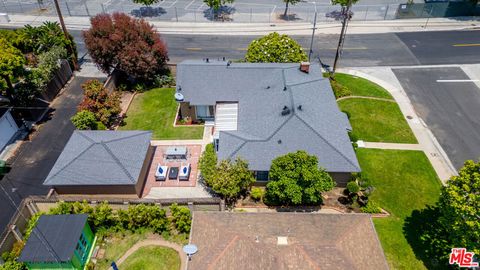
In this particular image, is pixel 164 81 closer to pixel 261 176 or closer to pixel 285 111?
pixel 285 111

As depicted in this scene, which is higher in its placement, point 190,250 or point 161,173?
point 190,250

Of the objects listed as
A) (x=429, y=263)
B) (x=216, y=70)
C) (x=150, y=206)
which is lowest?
(x=429, y=263)

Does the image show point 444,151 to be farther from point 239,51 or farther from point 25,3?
point 25,3

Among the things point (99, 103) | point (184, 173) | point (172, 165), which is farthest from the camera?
point (99, 103)

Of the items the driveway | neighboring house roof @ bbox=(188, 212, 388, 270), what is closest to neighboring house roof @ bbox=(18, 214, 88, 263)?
the driveway

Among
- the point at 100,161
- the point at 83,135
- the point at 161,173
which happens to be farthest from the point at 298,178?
the point at 83,135

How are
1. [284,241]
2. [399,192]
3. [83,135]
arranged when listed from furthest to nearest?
[83,135]
[399,192]
[284,241]

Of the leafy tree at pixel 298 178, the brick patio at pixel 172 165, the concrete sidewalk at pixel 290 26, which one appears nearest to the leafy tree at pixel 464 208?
the leafy tree at pixel 298 178

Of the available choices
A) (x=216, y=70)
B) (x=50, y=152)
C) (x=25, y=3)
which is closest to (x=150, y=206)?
(x=50, y=152)
